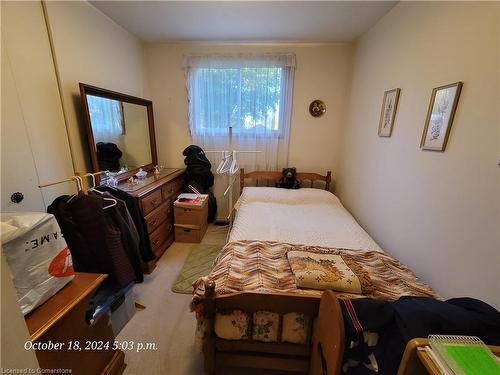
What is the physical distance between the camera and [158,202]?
2418mm

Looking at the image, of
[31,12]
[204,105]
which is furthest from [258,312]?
[204,105]

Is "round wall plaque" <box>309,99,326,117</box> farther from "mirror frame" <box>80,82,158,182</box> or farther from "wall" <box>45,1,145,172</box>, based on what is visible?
"wall" <box>45,1,145,172</box>

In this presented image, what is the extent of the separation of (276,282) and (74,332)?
102 centimetres

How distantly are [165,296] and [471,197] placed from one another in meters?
2.25

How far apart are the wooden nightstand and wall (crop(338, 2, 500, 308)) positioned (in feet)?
6.24

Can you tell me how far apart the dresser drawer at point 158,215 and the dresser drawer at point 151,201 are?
52 mm

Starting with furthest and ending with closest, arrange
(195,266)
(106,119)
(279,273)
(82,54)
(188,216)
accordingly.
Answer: (188,216) < (195,266) < (106,119) < (82,54) < (279,273)

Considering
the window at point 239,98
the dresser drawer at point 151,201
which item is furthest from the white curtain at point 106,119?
the window at point 239,98

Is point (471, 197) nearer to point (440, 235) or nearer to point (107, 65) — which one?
point (440, 235)

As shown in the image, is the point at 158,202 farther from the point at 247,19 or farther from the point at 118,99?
the point at 247,19

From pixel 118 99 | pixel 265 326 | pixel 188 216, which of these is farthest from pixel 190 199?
pixel 265 326

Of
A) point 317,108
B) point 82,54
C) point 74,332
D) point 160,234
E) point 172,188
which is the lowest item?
point 160,234

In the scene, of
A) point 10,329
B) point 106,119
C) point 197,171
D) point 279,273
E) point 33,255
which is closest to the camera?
point 10,329

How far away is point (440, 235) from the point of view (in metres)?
1.30
